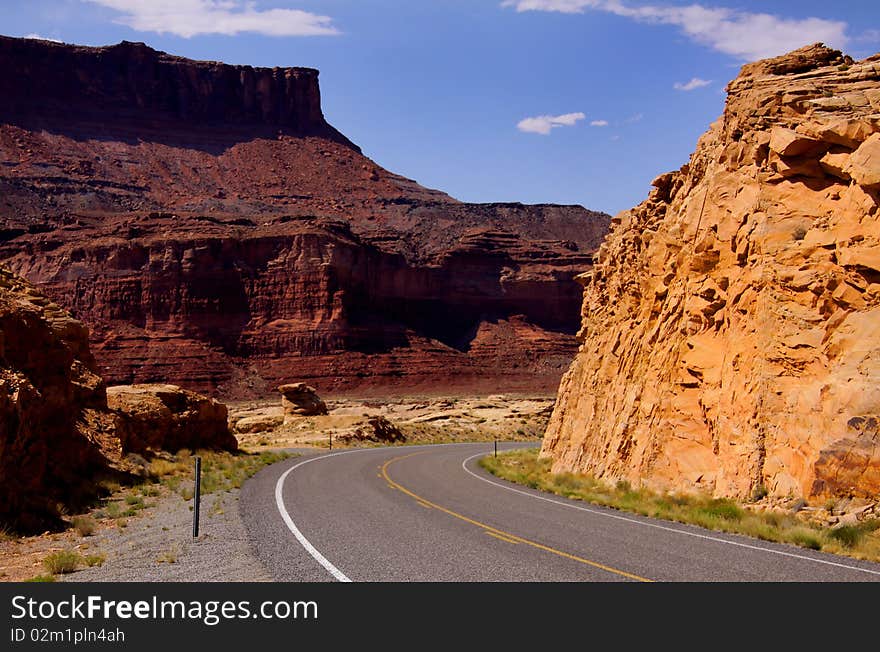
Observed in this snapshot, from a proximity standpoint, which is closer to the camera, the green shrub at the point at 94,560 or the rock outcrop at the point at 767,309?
the green shrub at the point at 94,560

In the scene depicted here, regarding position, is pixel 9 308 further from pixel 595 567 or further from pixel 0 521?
pixel 595 567

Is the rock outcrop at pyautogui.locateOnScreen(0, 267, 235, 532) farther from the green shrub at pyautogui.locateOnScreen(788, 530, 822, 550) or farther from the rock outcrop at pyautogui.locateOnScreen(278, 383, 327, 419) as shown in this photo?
the rock outcrop at pyautogui.locateOnScreen(278, 383, 327, 419)

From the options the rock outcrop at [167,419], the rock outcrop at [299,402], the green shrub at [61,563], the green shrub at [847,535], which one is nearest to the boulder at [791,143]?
the green shrub at [847,535]

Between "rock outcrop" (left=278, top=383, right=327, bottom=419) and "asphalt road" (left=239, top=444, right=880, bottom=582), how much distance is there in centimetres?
3728

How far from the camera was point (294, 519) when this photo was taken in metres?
13.6

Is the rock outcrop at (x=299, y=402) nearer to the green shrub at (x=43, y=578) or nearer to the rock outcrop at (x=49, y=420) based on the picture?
the rock outcrop at (x=49, y=420)

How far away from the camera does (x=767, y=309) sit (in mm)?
16453

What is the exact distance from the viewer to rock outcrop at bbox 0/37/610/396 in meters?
110

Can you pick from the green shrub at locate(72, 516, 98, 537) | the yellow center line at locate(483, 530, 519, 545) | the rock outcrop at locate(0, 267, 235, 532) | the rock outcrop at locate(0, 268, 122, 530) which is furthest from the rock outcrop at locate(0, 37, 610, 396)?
the yellow center line at locate(483, 530, 519, 545)

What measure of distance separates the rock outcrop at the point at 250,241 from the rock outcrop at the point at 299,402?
46502 mm

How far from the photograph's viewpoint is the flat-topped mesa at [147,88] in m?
164

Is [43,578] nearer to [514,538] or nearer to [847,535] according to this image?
[514,538]

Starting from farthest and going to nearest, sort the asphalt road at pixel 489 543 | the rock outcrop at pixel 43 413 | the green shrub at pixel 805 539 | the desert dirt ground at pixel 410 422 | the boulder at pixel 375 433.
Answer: the desert dirt ground at pixel 410 422
the boulder at pixel 375 433
the rock outcrop at pixel 43 413
the green shrub at pixel 805 539
the asphalt road at pixel 489 543

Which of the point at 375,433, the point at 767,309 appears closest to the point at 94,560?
the point at 767,309
